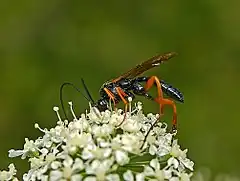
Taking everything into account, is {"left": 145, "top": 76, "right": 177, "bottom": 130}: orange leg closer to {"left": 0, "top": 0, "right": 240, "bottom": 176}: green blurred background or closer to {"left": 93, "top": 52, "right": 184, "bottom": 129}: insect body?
{"left": 93, "top": 52, "right": 184, "bottom": 129}: insect body

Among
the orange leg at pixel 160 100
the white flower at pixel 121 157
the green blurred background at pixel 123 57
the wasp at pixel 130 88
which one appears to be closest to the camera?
the white flower at pixel 121 157

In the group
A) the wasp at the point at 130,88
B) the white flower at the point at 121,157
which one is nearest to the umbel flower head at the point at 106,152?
the white flower at the point at 121,157

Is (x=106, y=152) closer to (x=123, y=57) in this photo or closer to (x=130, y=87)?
(x=130, y=87)

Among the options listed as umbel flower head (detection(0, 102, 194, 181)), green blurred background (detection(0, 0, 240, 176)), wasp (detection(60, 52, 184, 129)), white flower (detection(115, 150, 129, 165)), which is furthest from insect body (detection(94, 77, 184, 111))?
green blurred background (detection(0, 0, 240, 176))

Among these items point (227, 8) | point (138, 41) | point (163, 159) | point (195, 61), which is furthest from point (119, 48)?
point (163, 159)

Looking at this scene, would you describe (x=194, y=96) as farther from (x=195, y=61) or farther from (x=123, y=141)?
(x=123, y=141)

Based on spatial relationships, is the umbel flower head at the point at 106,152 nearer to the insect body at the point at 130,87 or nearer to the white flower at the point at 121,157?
the white flower at the point at 121,157
